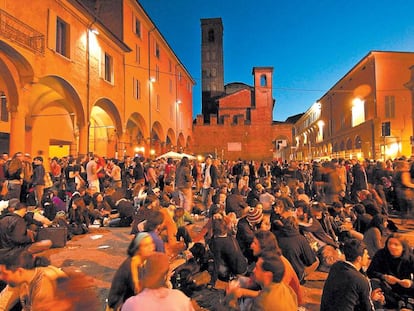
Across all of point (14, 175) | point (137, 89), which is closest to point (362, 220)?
point (14, 175)

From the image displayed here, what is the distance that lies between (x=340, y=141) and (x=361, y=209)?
101 ft

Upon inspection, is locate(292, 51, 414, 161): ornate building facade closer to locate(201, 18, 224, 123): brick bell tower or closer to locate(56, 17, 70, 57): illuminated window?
locate(56, 17, 70, 57): illuminated window

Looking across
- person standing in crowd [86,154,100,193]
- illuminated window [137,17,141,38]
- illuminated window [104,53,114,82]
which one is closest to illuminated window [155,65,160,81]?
illuminated window [137,17,141,38]

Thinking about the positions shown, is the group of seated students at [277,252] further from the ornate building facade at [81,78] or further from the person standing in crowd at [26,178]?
the ornate building facade at [81,78]

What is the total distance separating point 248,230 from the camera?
5.66 metres

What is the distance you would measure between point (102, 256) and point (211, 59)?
171 ft

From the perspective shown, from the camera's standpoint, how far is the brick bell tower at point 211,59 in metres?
55.6

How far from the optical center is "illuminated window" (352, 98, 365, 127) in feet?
93.5

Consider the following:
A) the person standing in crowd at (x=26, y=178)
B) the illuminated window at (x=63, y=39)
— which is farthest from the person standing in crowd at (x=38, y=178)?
the illuminated window at (x=63, y=39)

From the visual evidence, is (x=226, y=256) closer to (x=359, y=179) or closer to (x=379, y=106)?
(x=359, y=179)

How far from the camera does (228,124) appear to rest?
1704 inches

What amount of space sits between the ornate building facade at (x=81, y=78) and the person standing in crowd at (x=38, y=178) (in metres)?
2.65

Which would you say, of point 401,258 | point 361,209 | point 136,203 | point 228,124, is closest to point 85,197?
point 136,203

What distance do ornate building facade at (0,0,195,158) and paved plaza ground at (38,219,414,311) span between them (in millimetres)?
6611
